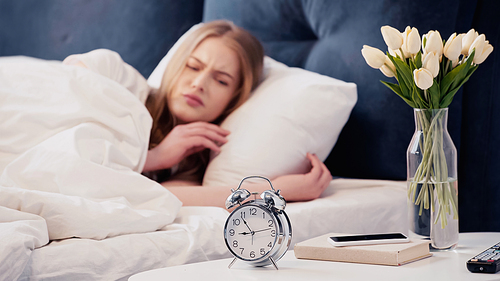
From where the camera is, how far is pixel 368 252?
77 centimetres

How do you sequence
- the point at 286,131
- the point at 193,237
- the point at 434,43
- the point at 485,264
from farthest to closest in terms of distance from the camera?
the point at 286,131 < the point at 193,237 < the point at 434,43 < the point at 485,264

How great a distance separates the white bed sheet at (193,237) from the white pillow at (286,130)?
148 mm

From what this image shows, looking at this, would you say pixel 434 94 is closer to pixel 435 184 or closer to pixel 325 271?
pixel 435 184

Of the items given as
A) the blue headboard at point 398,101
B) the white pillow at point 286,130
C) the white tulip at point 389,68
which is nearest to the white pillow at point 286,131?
the white pillow at point 286,130

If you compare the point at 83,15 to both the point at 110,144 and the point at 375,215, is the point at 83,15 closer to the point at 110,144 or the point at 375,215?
the point at 110,144

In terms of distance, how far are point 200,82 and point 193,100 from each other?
0.20ft

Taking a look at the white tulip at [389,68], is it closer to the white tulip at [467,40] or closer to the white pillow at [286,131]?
the white tulip at [467,40]

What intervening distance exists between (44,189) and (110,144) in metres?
0.20

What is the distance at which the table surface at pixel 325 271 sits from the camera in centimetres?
71

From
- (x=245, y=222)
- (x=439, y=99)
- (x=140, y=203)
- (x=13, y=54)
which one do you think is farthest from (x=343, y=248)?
(x=13, y=54)

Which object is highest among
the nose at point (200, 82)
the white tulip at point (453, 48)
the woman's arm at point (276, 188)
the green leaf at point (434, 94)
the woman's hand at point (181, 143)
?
the white tulip at point (453, 48)

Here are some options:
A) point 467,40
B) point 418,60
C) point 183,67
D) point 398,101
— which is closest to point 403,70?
point 418,60

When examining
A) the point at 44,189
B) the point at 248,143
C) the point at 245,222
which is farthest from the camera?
the point at 248,143

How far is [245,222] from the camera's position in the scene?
0.77 metres
